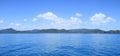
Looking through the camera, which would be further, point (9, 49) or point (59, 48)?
point (59, 48)

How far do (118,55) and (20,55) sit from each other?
12357 millimetres

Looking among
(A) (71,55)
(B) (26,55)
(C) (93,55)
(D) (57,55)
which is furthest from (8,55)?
(C) (93,55)

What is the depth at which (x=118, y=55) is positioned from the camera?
65.6ft

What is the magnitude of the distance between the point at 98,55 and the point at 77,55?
2625mm

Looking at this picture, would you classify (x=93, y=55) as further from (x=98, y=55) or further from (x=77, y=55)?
(x=77, y=55)

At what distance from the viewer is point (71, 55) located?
20344mm

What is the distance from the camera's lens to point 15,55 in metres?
20.0

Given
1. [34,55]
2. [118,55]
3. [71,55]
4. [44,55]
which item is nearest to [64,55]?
[71,55]

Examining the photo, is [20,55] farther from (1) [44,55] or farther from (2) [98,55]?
(2) [98,55]

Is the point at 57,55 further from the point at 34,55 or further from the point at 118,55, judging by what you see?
the point at 118,55

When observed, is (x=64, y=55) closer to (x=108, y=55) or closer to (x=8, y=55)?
(x=108, y=55)

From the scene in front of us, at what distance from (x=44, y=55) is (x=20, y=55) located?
3095 millimetres

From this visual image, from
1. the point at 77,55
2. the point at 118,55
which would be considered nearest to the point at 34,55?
the point at 77,55

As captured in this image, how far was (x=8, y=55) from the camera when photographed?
20234 mm
